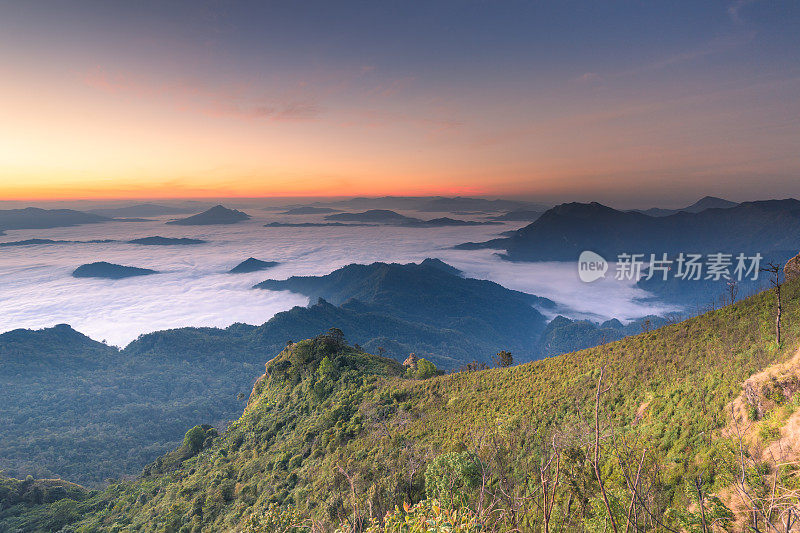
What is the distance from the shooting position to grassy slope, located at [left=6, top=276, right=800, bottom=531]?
23.8 m

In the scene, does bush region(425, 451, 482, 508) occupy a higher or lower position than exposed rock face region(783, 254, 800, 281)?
lower

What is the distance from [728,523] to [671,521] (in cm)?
219

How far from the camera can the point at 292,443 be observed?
2052 inches

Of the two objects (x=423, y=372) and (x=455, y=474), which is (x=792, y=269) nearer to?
(x=455, y=474)

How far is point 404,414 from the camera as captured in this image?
146ft

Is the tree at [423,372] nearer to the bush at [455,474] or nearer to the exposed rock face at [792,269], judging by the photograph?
the bush at [455,474]

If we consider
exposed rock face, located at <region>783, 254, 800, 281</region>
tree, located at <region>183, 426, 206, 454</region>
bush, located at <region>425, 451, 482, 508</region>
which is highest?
exposed rock face, located at <region>783, 254, 800, 281</region>

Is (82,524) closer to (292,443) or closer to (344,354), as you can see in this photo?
→ (292,443)

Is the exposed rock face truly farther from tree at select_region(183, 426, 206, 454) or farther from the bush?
tree at select_region(183, 426, 206, 454)

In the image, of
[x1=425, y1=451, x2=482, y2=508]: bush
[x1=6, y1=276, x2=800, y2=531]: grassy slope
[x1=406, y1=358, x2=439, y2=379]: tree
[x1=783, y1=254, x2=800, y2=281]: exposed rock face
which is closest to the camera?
[x1=425, y1=451, x2=482, y2=508]: bush

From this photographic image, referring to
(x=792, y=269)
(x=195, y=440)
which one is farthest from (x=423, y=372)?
(x=195, y=440)

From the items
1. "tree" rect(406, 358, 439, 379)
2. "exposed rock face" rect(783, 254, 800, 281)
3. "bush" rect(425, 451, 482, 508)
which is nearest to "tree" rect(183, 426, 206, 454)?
"tree" rect(406, 358, 439, 379)

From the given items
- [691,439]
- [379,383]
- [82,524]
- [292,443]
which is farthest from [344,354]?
[691,439]

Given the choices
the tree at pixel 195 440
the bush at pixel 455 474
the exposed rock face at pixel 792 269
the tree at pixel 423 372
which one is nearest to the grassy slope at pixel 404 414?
the exposed rock face at pixel 792 269
